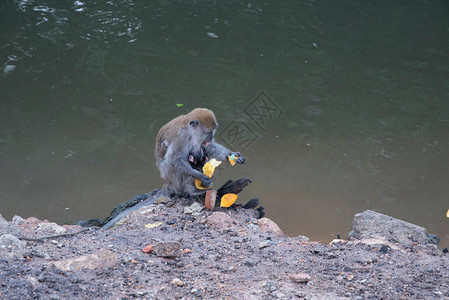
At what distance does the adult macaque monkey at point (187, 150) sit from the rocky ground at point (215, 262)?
19.5 inches

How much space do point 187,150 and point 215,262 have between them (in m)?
1.76

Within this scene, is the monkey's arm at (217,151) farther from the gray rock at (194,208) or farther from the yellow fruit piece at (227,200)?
the gray rock at (194,208)

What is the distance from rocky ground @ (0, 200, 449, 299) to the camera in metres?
3.48

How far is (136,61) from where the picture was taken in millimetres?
11555

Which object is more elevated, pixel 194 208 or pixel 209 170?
pixel 209 170

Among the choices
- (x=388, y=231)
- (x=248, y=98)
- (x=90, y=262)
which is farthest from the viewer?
(x=248, y=98)

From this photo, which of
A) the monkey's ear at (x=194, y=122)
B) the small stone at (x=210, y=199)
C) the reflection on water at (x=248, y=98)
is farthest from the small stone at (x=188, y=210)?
the reflection on water at (x=248, y=98)

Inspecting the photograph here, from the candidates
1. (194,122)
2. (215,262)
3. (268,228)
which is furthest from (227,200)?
(215,262)

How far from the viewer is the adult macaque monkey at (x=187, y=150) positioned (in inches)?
216

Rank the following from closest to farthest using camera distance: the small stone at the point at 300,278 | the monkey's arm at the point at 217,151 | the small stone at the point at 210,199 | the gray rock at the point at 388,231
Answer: the small stone at the point at 300,278 → the gray rock at the point at 388,231 → the small stone at the point at 210,199 → the monkey's arm at the point at 217,151

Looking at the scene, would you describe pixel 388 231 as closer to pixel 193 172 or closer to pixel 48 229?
pixel 193 172

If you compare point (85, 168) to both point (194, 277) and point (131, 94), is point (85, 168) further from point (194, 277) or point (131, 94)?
point (194, 277)

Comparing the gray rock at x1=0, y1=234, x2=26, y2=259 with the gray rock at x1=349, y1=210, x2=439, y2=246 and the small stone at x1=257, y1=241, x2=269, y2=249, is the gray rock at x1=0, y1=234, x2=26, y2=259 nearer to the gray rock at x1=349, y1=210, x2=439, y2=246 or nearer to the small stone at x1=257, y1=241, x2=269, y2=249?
the small stone at x1=257, y1=241, x2=269, y2=249

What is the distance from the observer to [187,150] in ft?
18.4
